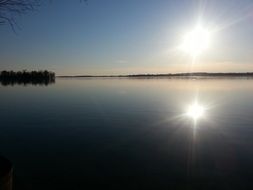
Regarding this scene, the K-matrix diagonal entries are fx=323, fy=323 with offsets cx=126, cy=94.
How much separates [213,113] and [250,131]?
6493mm

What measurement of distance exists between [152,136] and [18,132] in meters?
5.97

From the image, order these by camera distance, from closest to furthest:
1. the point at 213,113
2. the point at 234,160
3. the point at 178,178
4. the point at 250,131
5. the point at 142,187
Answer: the point at 142,187, the point at 178,178, the point at 234,160, the point at 250,131, the point at 213,113

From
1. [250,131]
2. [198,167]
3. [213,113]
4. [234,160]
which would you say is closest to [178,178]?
[198,167]

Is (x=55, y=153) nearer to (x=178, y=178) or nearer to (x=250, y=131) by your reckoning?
(x=178, y=178)

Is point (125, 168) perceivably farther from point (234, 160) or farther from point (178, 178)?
point (234, 160)

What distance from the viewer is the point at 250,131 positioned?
48.6 feet

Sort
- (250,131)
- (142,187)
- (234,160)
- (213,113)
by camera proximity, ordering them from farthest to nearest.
A: (213,113) → (250,131) → (234,160) → (142,187)

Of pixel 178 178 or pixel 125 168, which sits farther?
pixel 125 168

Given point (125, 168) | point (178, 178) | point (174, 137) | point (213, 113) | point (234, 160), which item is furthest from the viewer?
point (213, 113)

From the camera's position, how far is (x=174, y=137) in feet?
45.0

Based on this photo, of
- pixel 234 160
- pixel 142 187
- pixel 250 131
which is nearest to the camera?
pixel 142 187

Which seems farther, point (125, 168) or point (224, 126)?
point (224, 126)

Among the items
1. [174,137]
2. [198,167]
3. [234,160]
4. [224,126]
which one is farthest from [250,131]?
[198,167]

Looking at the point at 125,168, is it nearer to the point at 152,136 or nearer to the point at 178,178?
the point at 178,178
